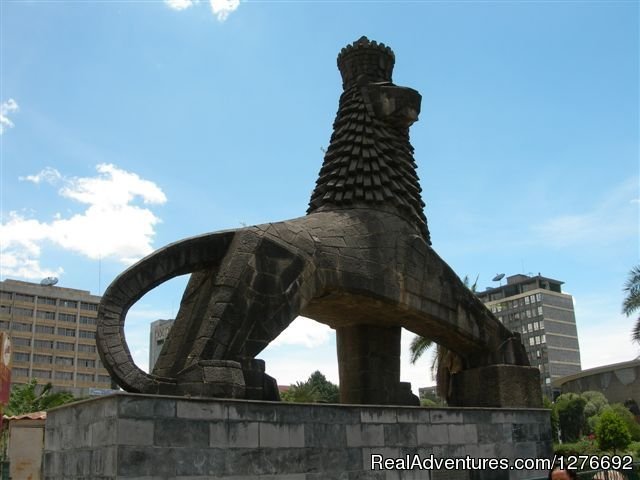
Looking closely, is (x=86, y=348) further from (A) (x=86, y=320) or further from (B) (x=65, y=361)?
(A) (x=86, y=320)

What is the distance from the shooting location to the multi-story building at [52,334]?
6275 centimetres

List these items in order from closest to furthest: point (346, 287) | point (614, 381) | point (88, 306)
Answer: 1. point (346, 287)
2. point (614, 381)
3. point (88, 306)

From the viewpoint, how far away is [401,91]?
938 centimetres

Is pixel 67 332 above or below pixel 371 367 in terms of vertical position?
above

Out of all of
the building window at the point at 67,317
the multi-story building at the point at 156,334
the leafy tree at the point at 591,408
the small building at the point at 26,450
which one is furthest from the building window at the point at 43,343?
the small building at the point at 26,450

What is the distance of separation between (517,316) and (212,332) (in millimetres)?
71737

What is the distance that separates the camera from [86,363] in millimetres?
66250

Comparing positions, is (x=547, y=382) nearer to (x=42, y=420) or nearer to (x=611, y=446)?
(x=611, y=446)

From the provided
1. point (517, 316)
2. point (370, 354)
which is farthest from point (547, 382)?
point (370, 354)

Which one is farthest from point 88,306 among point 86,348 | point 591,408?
point 591,408

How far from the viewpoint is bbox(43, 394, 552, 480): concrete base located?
5.78 metres

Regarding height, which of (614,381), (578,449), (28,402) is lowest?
(578,449)

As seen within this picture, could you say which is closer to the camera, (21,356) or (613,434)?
(613,434)

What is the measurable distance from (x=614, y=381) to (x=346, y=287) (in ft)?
120
